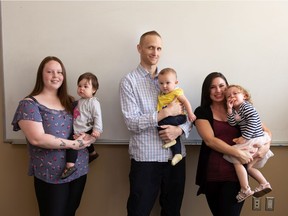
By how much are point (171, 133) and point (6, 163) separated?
1606mm

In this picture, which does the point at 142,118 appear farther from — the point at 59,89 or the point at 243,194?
the point at 243,194

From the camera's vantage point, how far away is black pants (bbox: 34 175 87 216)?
5.82ft

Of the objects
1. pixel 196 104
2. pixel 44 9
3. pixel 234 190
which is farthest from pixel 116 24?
pixel 234 190

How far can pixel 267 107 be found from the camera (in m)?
A: 2.24

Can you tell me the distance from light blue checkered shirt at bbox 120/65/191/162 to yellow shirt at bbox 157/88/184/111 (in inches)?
1.8

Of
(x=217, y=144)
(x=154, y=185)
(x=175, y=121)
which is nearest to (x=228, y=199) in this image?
(x=217, y=144)

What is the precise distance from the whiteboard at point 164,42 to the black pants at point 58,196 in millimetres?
689

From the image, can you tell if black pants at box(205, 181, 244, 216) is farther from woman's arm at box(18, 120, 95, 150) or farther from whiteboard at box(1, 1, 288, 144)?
woman's arm at box(18, 120, 95, 150)

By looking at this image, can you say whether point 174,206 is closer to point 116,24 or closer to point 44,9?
point 116,24

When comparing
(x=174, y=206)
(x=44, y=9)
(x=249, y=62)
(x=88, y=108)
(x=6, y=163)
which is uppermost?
(x=44, y=9)

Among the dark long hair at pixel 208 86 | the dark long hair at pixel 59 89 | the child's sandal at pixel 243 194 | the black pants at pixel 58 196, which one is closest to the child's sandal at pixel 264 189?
the child's sandal at pixel 243 194

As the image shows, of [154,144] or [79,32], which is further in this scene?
[79,32]

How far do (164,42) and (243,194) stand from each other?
134 centimetres

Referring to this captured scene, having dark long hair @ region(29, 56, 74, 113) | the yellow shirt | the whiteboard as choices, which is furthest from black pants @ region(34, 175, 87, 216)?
the yellow shirt
